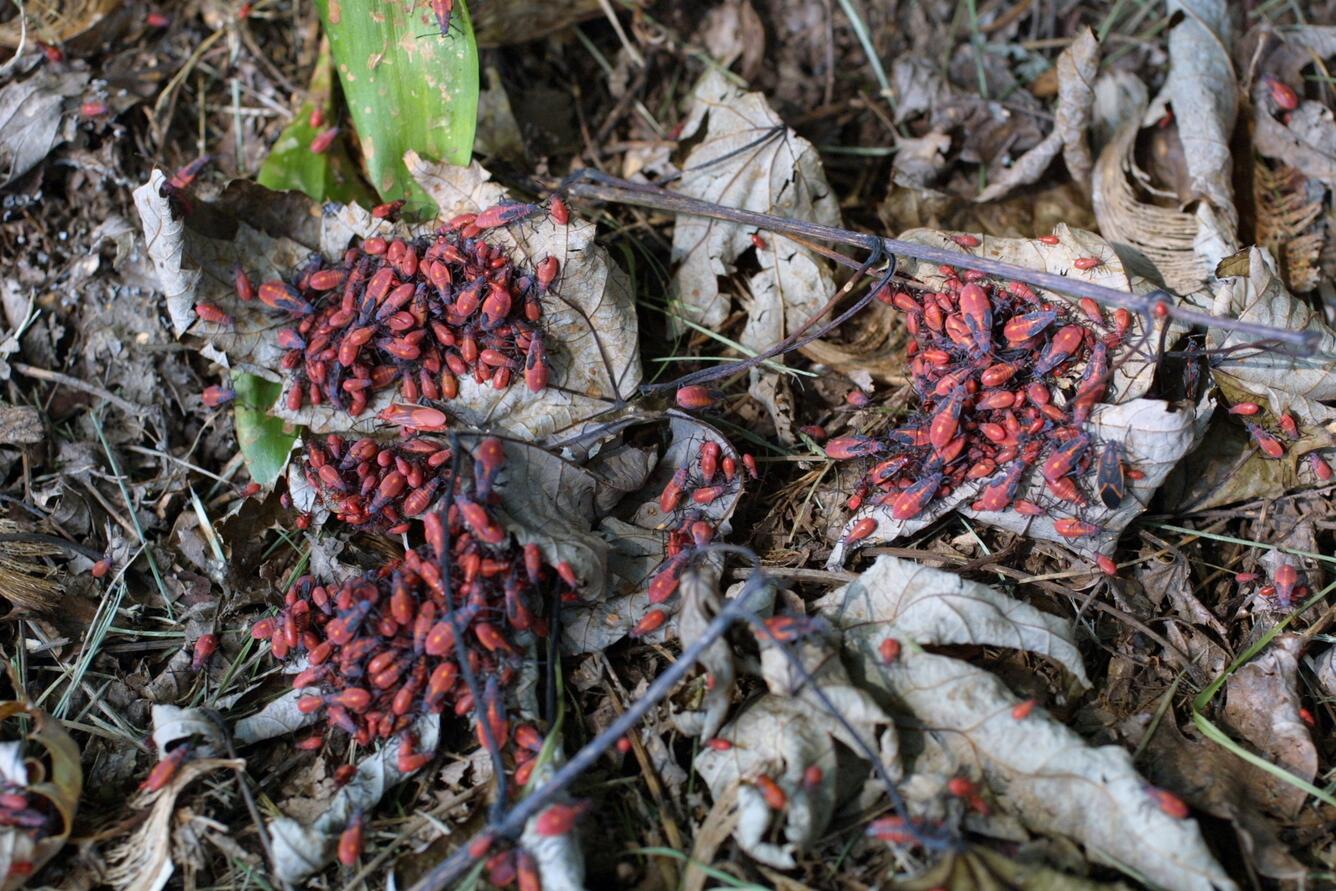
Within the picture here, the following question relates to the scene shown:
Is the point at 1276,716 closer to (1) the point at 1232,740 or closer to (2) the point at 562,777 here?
(1) the point at 1232,740

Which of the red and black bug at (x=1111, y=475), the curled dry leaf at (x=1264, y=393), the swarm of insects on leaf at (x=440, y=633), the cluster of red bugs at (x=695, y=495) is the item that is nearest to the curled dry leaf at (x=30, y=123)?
the swarm of insects on leaf at (x=440, y=633)

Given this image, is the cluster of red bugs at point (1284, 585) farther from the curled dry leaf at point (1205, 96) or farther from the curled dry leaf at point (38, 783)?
the curled dry leaf at point (38, 783)

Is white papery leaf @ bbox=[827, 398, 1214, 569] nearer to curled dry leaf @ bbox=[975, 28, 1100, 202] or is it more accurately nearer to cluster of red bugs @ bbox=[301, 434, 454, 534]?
curled dry leaf @ bbox=[975, 28, 1100, 202]

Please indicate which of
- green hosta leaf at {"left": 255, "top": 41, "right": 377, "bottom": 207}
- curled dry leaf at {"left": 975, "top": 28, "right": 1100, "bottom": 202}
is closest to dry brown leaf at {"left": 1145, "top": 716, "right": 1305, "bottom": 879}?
curled dry leaf at {"left": 975, "top": 28, "right": 1100, "bottom": 202}

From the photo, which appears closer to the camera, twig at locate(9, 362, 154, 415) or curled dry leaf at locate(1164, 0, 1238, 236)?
twig at locate(9, 362, 154, 415)

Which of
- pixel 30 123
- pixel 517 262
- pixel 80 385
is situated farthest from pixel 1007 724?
pixel 30 123

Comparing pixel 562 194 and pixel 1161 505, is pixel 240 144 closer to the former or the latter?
pixel 562 194
